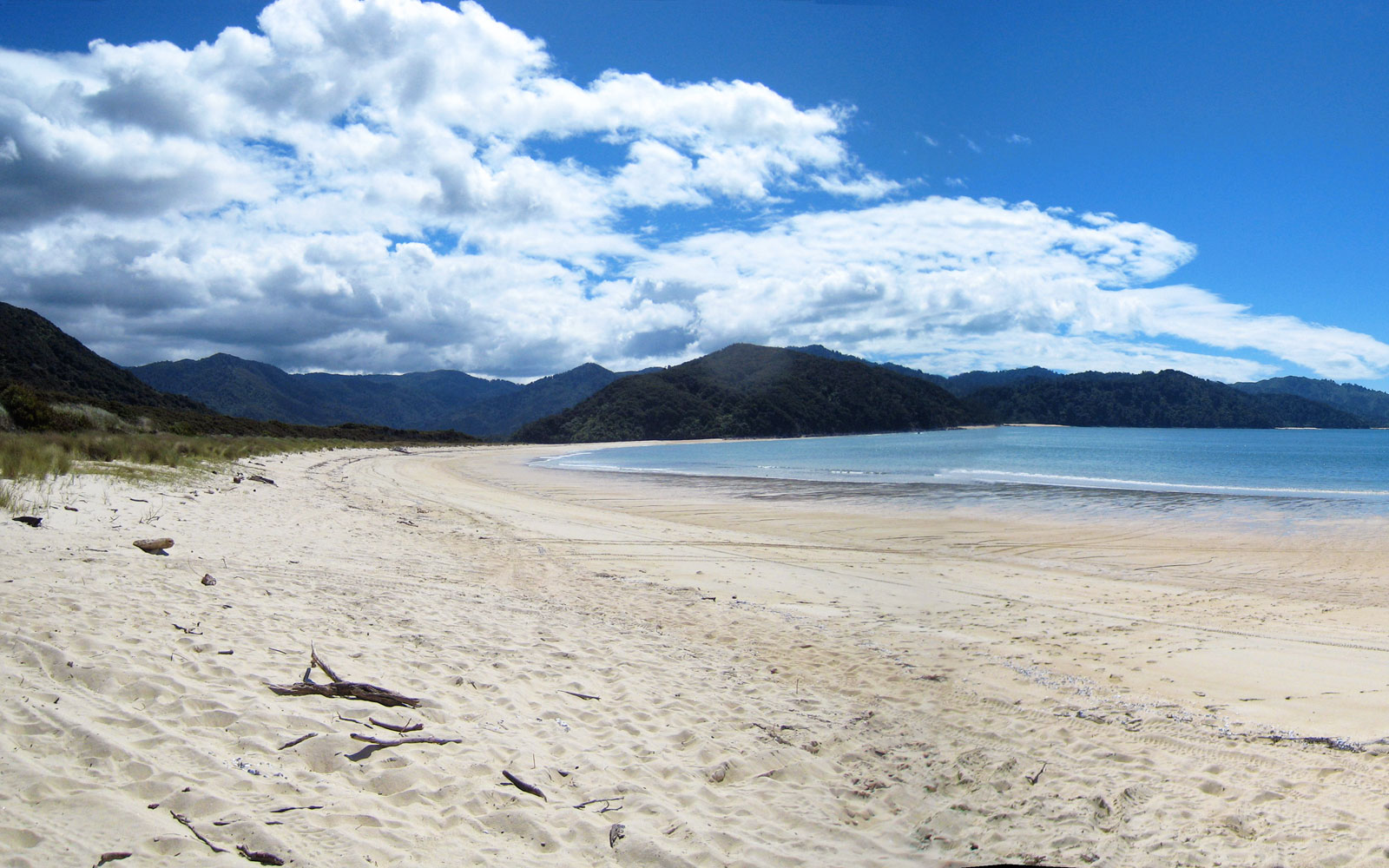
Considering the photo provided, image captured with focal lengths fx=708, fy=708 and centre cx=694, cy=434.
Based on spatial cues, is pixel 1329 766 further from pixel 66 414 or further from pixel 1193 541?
pixel 66 414

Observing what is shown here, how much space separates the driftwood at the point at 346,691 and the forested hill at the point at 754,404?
100m

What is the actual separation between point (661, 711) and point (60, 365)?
81845 mm

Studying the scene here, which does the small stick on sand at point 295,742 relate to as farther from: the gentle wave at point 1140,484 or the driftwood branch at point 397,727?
the gentle wave at point 1140,484

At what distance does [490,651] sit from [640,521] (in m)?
10.9

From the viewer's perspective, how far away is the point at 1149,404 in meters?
158

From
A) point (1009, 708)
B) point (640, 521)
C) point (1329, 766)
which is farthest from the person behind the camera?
point (640, 521)

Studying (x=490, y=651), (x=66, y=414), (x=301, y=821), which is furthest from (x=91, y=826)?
(x=66, y=414)

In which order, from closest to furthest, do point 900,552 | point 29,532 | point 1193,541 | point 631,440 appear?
point 29,532, point 900,552, point 1193,541, point 631,440

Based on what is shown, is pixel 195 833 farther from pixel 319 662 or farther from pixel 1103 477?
pixel 1103 477

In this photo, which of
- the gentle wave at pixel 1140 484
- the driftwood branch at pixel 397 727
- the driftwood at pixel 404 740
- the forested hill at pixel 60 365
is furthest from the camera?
the forested hill at pixel 60 365

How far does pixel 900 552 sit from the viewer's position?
13102 millimetres

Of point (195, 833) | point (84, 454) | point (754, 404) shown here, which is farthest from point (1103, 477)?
point (754, 404)

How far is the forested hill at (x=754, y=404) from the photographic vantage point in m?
113

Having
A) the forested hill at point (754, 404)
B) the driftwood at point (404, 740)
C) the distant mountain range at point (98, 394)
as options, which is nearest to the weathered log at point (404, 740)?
the driftwood at point (404, 740)
